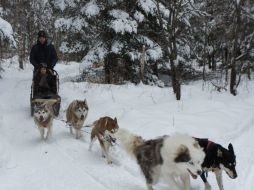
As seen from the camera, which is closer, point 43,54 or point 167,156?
point 167,156

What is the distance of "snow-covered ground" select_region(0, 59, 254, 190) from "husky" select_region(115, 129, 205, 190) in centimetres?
60

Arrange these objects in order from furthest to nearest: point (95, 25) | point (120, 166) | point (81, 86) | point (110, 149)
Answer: point (95, 25) < point (81, 86) < point (110, 149) < point (120, 166)

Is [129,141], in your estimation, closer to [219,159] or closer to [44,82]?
[219,159]

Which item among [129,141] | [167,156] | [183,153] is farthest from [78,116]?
[183,153]

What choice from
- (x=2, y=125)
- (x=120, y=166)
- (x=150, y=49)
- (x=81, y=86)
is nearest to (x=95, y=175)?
(x=120, y=166)

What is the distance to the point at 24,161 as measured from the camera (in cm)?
720

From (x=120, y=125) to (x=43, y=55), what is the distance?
320 centimetres

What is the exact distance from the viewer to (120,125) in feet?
30.8

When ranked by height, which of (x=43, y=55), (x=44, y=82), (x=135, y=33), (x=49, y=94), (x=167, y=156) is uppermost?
(x=135, y=33)

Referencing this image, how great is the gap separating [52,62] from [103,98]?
2.04 meters

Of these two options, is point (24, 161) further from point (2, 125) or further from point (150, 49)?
point (150, 49)

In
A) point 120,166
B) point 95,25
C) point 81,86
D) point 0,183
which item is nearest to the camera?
point 0,183

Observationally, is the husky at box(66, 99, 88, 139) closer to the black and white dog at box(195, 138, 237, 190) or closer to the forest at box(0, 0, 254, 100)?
the black and white dog at box(195, 138, 237, 190)

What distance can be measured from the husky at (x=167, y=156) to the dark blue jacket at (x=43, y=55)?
584 cm
